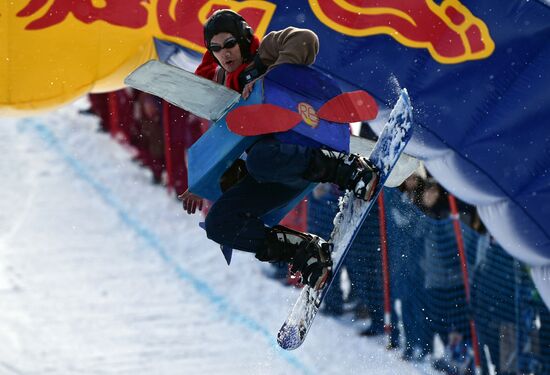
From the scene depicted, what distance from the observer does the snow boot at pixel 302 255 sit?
4.63 m

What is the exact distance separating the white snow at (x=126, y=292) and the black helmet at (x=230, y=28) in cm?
258

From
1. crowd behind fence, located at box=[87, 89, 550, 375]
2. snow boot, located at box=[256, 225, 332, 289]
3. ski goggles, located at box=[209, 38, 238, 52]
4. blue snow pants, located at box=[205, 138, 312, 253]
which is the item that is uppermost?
ski goggles, located at box=[209, 38, 238, 52]

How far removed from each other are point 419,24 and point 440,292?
1578mm

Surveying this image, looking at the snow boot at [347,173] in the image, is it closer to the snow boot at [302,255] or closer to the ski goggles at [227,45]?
the snow boot at [302,255]

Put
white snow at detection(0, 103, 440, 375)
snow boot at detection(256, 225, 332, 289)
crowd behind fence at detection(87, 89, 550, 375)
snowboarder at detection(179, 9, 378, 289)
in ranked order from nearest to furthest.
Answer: snowboarder at detection(179, 9, 378, 289) → snow boot at detection(256, 225, 332, 289) → crowd behind fence at detection(87, 89, 550, 375) → white snow at detection(0, 103, 440, 375)

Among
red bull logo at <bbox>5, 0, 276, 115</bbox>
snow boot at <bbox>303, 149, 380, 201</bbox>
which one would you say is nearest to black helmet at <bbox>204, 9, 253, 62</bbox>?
snow boot at <bbox>303, 149, 380, 201</bbox>

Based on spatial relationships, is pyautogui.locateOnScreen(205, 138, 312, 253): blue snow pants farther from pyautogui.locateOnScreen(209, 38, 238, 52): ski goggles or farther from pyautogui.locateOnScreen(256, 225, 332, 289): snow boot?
pyautogui.locateOnScreen(209, 38, 238, 52): ski goggles

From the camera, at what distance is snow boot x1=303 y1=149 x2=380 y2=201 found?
445 cm

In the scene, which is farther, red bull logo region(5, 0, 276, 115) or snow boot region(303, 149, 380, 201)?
red bull logo region(5, 0, 276, 115)

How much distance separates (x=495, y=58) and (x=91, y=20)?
2319 mm

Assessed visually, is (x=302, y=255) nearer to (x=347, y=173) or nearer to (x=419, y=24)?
(x=347, y=173)

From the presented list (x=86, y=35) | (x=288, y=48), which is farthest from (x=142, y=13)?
(x=288, y=48)

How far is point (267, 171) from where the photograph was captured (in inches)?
172

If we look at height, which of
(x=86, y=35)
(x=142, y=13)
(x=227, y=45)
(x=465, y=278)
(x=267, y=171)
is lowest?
(x=465, y=278)
